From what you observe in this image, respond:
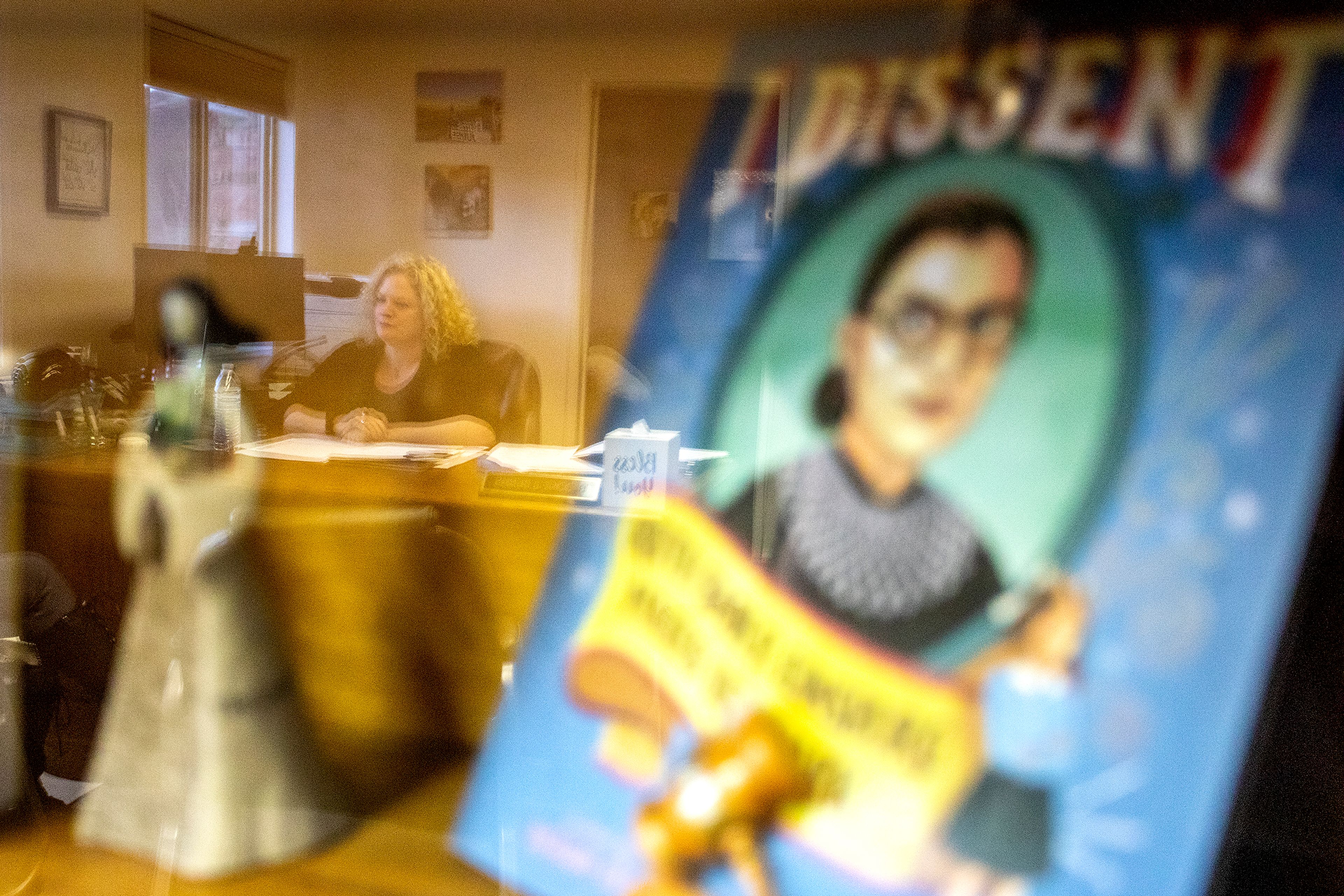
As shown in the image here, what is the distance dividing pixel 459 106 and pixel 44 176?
0.82 metres

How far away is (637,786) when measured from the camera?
168cm

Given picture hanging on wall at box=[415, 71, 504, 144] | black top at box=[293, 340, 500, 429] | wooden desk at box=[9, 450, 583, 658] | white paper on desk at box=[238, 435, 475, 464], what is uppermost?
picture hanging on wall at box=[415, 71, 504, 144]

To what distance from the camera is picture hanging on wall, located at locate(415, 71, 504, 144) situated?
1.68 metres

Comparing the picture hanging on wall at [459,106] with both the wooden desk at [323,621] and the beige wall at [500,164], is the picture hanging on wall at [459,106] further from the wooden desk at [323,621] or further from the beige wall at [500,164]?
the wooden desk at [323,621]

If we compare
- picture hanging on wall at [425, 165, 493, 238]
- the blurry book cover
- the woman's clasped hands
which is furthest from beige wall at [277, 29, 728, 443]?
the woman's clasped hands

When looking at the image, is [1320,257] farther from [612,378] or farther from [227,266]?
[227,266]

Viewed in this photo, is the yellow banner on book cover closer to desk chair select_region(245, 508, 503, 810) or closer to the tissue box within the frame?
the tissue box

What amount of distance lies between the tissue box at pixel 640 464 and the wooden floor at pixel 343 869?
22.1 inches

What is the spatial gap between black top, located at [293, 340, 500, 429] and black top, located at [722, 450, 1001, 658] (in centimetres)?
44

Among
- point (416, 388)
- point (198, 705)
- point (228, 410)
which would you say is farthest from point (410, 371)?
point (198, 705)

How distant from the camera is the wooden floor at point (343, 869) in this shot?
5.85ft

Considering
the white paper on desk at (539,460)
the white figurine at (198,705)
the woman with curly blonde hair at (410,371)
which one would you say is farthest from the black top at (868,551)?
the white figurine at (198,705)

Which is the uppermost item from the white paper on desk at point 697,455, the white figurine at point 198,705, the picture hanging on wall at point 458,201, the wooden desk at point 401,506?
the picture hanging on wall at point 458,201

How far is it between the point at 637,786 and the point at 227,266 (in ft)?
3.51
